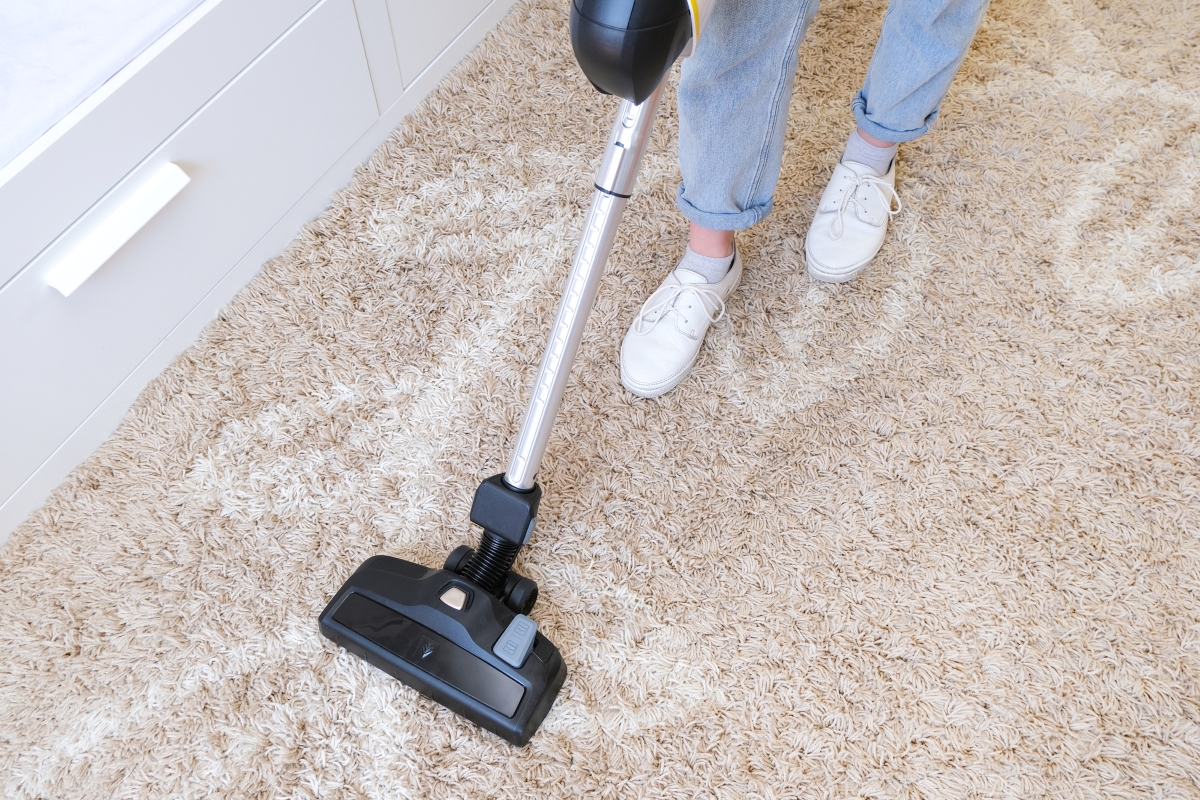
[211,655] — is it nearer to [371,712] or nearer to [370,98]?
[371,712]

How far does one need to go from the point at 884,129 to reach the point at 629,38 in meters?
0.65

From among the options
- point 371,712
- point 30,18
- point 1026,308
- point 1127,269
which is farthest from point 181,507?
point 1127,269

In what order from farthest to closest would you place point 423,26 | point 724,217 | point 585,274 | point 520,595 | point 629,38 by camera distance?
point 423,26
point 724,217
point 520,595
point 585,274
point 629,38

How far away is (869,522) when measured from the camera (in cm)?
98

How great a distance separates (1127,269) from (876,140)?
40 cm

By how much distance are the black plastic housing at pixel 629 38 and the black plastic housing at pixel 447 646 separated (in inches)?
19.7

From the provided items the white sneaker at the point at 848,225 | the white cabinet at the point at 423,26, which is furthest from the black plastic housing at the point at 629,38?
the white cabinet at the point at 423,26

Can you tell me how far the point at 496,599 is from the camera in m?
0.83

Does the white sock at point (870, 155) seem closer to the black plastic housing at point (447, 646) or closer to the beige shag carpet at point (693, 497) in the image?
the beige shag carpet at point (693, 497)

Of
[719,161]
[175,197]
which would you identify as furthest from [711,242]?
[175,197]

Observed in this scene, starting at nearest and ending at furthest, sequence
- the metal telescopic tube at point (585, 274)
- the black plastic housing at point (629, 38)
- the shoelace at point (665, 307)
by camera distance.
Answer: the black plastic housing at point (629, 38) → the metal telescopic tube at point (585, 274) → the shoelace at point (665, 307)

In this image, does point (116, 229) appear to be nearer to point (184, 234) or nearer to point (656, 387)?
point (184, 234)

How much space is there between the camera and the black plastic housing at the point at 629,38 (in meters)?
0.53

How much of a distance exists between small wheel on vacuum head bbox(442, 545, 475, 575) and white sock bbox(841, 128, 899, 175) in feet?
2.45
